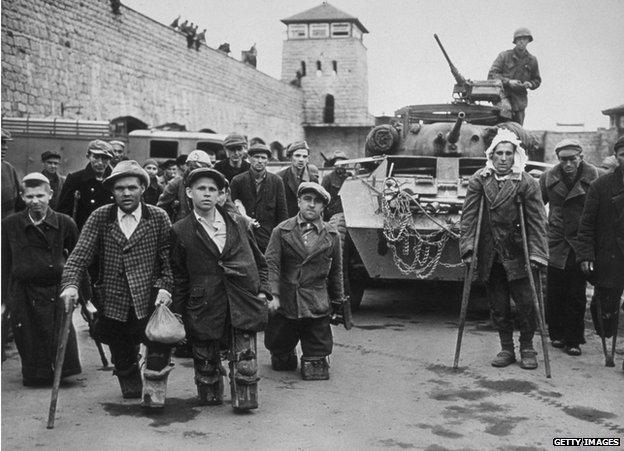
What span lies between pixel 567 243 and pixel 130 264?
144 inches

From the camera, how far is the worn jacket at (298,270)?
5625 mm

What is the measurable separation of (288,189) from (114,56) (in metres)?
17.0

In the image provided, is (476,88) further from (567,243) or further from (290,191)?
(567,243)

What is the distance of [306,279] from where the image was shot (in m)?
5.66

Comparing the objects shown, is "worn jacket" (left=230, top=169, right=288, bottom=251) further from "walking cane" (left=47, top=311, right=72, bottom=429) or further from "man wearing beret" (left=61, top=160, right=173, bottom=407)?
"walking cane" (left=47, top=311, right=72, bottom=429)

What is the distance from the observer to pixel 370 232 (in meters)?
7.54

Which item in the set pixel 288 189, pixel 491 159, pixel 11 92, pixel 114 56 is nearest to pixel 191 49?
pixel 114 56

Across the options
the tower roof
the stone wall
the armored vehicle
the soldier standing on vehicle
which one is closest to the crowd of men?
the armored vehicle

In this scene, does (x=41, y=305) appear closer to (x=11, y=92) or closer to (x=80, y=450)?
(x=80, y=450)

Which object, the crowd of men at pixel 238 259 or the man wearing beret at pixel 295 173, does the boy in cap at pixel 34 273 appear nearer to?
the crowd of men at pixel 238 259

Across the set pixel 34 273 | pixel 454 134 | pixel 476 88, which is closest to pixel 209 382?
pixel 34 273

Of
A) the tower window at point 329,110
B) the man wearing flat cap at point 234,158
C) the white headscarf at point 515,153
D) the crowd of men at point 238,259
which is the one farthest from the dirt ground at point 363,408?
the tower window at point 329,110

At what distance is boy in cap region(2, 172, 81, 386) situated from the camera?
5227mm

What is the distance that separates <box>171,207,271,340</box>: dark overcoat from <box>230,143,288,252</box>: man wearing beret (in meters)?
2.17
